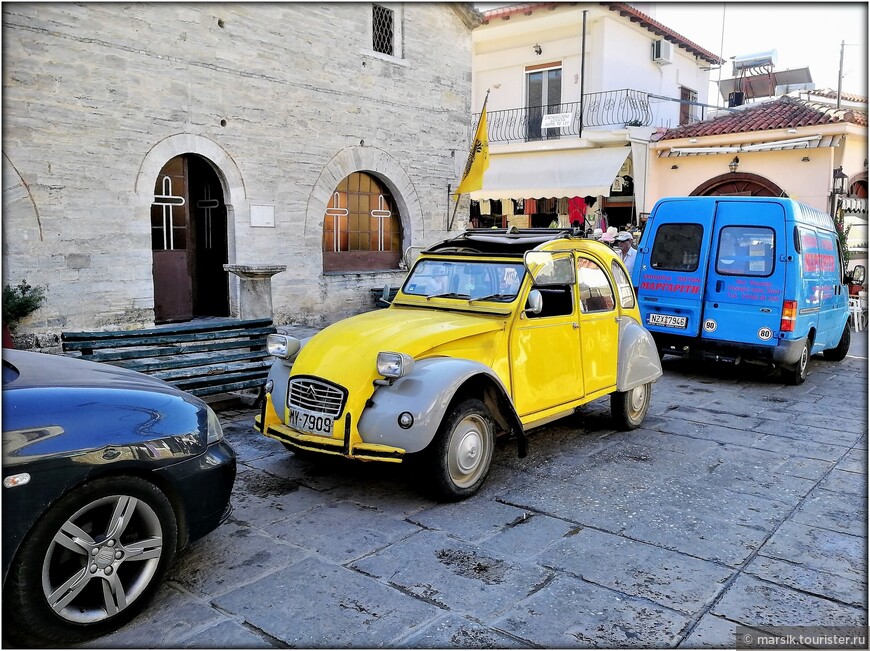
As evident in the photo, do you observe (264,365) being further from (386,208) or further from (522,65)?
(522,65)

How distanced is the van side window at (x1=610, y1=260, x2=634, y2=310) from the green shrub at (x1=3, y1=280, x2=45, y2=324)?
6.85 m

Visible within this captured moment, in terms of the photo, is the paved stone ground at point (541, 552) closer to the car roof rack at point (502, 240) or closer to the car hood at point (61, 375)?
the car hood at point (61, 375)

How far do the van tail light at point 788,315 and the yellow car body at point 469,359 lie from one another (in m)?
2.81

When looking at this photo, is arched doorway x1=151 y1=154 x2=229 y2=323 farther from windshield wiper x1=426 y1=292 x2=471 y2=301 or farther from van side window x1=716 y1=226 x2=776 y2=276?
van side window x1=716 y1=226 x2=776 y2=276

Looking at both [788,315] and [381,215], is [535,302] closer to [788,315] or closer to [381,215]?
[788,315]

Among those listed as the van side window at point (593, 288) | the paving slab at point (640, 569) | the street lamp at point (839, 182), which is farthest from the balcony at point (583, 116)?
the paving slab at point (640, 569)

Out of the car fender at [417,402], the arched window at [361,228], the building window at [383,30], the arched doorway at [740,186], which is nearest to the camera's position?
the car fender at [417,402]

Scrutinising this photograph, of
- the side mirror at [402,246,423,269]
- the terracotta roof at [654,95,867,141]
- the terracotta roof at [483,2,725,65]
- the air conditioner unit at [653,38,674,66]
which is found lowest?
the side mirror at [402,246,423,269]

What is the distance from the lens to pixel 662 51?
2178 cm

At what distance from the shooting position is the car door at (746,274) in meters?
8.71

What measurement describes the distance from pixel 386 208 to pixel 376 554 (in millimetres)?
10978

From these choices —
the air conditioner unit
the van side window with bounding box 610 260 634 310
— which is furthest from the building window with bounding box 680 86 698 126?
the van side window with bounding box 610 260 634 310

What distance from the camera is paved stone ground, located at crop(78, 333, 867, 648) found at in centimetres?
325

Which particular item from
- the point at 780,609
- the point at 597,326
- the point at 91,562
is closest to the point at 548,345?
the point at 597,326
